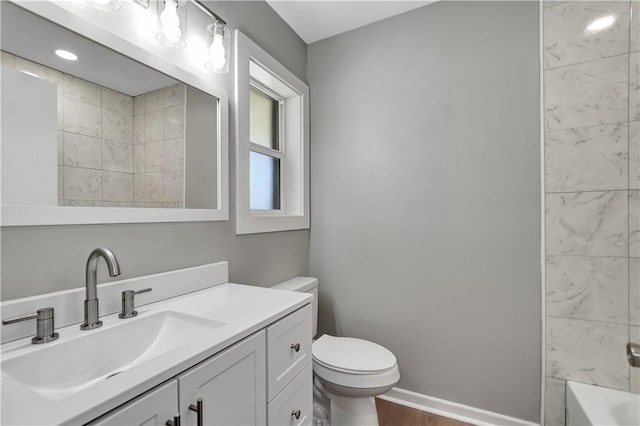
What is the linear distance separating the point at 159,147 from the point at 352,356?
137 centimetres

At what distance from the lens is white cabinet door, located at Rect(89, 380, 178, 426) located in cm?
53

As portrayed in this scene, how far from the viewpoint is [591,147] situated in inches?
56.1

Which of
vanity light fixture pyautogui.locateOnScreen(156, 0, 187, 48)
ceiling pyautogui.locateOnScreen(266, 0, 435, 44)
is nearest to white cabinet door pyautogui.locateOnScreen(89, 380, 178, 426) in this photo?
→ vanity light fixture pyautogui.locateOnScreen(156, 0, 187, 48)

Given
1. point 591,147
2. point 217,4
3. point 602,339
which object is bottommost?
point 602,339

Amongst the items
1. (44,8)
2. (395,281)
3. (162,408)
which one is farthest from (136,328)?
(395,281)

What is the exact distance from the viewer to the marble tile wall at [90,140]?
865 millimetres

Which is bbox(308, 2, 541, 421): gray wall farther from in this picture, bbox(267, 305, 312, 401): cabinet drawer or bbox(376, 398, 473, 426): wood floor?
bbox(267, 305, 312, 401): cabinet drawer

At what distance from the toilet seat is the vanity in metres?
0.31

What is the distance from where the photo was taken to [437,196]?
5.81ft

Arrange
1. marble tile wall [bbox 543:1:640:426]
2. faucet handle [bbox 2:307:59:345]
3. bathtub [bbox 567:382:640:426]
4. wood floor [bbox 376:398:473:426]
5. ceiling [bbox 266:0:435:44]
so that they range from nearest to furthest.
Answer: faucet handle [bbox 2:307:59:345]
bathtub [bbox 567:382:640:426]
marble tile wall [bbox 543:1:640:426]
wood floor [bbox 376:398:473:426]
ceiling [bbox 266:0:435:44]

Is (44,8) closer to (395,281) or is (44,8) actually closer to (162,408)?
(162,408)

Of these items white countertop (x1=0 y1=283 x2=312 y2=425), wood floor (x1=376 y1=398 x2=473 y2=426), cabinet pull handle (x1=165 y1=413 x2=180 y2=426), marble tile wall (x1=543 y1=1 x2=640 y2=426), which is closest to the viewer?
white countertop (x1=0 y1=283 x2=312 y2=425)

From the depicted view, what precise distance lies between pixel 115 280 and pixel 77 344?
25 cm

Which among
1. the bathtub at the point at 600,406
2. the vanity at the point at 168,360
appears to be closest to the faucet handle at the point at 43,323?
the vanity at the point at 168,360
